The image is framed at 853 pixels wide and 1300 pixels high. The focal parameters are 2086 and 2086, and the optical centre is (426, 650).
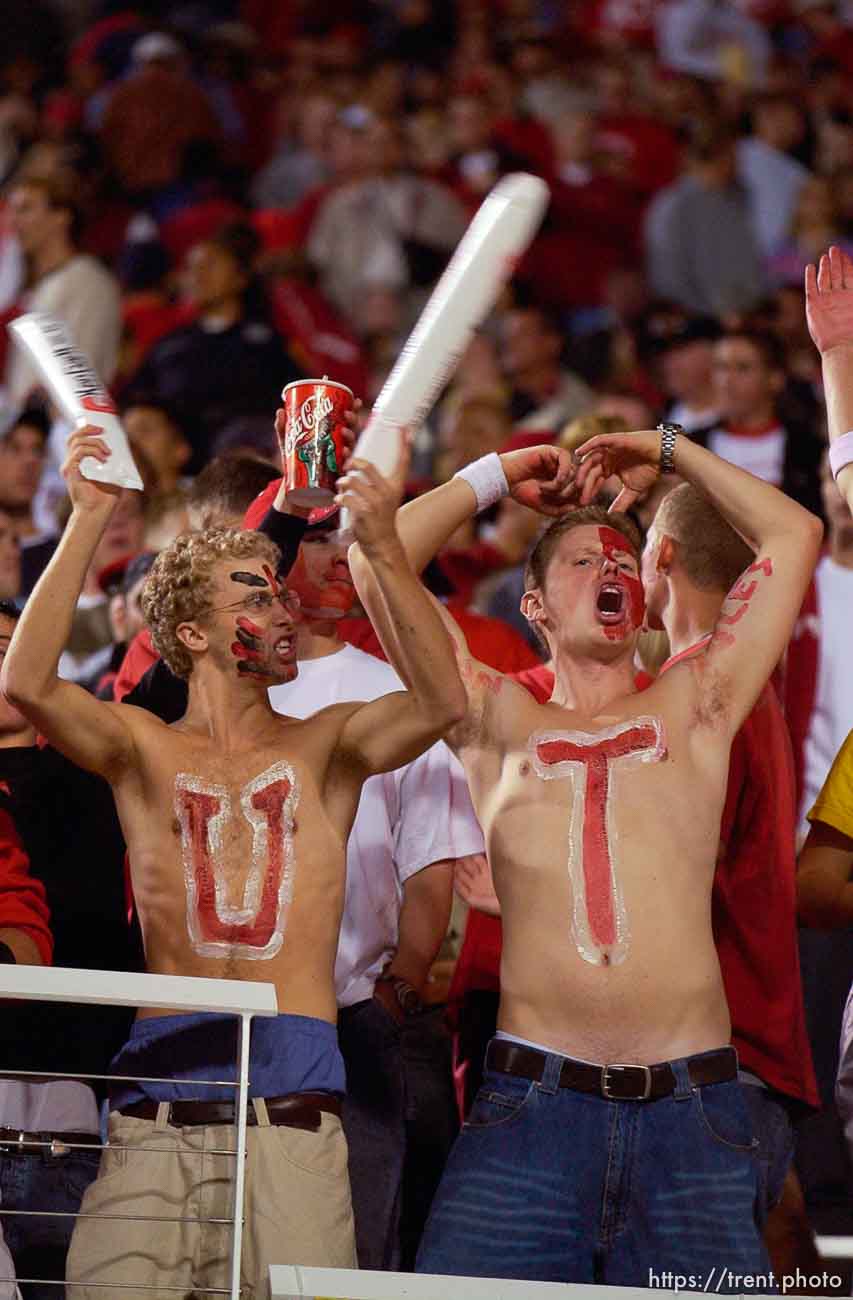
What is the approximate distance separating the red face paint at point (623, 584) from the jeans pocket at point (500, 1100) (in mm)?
923

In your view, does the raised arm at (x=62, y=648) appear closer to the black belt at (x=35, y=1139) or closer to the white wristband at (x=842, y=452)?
the black belt at (x=35, y=1139)

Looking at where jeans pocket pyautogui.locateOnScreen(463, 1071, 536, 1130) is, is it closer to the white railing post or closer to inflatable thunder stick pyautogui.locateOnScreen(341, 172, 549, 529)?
the white railing post

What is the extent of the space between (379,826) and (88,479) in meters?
1.02

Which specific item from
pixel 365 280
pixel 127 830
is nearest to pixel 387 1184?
pixel 127 830

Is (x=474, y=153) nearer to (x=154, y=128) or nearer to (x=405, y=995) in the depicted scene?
(x=154, y=128)

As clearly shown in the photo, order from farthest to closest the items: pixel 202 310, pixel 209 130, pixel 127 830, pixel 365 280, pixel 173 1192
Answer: pixel 209 130 < pixel 365 280 < pixel 202 310 < pixel 127 830 < pixel 173 1192

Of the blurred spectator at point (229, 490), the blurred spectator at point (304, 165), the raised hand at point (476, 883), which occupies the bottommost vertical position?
the raised hand at point (476, 883)

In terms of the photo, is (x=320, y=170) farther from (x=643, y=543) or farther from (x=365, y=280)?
(x=643, y=543)

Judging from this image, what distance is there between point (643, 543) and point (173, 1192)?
191 cm

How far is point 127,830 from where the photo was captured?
3943mm

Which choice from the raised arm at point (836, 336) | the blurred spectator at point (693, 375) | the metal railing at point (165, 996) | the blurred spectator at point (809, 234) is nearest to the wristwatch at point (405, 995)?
the metal railing at point (165, 996)

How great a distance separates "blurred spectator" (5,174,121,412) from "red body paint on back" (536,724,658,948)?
522cm

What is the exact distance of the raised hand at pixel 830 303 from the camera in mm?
4383

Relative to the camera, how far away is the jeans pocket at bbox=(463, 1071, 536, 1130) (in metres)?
3.72
